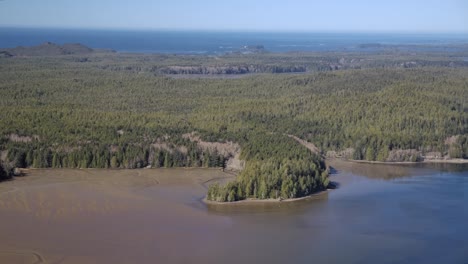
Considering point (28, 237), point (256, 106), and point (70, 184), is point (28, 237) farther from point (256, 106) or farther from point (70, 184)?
point (256, 106)

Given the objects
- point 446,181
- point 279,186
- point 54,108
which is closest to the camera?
point 279,186

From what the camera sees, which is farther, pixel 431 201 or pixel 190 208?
pixel 431 201

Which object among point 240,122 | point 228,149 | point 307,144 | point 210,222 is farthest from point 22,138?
point 307,144

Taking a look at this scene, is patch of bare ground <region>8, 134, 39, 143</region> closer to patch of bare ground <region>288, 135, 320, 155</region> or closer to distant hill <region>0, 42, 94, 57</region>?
patch of bare ground <region>288, 135, 320, 155</region>

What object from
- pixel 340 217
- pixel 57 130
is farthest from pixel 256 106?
pixel 340 217

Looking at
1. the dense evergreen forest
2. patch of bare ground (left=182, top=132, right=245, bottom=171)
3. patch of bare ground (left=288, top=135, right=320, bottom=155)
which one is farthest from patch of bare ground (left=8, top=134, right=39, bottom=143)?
patch of bare ground (left=288, top=135, right=320, bottom=155)

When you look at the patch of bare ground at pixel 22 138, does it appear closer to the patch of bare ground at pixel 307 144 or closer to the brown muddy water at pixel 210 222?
the brown muddy water at pixel 210 222

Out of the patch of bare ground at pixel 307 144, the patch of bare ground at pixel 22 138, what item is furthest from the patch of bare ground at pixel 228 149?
the patch of bare ground at pixel 22 138
